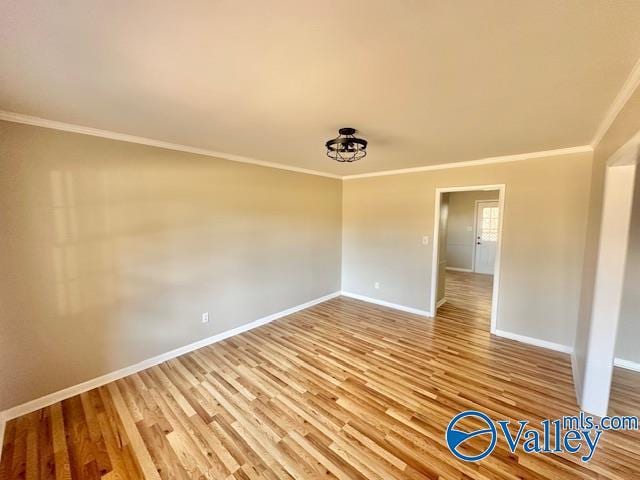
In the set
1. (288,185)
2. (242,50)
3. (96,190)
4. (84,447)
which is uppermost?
(242,50)

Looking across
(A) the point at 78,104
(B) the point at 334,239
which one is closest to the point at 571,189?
(B) the point at 334,239

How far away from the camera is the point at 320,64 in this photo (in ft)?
4.50

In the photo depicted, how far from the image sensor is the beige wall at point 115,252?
82.2 inches

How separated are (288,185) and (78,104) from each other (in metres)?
2.62

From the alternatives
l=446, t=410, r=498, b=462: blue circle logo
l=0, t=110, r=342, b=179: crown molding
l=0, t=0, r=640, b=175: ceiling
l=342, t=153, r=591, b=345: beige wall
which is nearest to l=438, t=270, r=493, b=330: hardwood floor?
l=342, t=153, r=591, b=345: beige wall

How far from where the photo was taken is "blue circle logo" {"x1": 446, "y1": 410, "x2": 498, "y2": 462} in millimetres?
1779

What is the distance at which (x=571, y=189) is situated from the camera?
9.75ft

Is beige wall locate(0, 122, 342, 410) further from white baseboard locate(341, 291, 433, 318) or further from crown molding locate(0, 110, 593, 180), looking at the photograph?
white baseboard locate(341, 291, 433, 318)

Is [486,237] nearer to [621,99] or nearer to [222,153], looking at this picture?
[621,99]

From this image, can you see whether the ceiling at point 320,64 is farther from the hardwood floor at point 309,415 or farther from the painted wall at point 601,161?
the hardwood floor at point 309,415

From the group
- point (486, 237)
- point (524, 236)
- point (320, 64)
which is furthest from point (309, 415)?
point (486, 237)

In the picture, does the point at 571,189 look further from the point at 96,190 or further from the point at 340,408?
the point at 96,190
